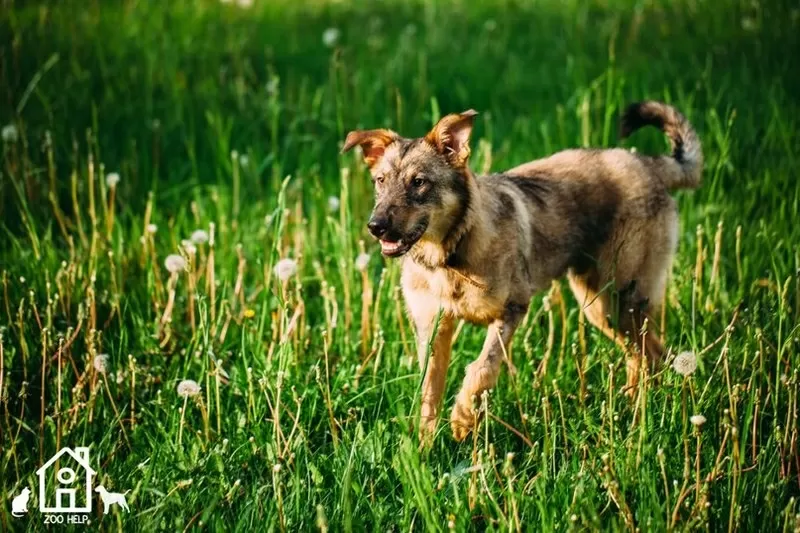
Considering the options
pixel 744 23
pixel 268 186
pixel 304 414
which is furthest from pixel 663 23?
pixel 304 414

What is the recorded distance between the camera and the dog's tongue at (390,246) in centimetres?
433

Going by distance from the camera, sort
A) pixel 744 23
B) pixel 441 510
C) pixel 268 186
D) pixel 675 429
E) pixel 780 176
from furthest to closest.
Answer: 1. pixel 744 23
2. pixel 268 186
3. pixel 780 176
4. pixel 675 429
5. pixel 441 510

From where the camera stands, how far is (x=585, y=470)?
3793 millimetres

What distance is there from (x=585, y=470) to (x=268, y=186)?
3.84m

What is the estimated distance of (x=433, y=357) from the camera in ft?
15.4

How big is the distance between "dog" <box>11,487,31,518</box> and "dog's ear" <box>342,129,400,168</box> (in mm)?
1921

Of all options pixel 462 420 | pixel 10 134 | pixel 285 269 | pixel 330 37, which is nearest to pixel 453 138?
pixel 285 269

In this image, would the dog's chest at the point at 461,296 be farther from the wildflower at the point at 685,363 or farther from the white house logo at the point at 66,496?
the white house logo at the point at 66,496

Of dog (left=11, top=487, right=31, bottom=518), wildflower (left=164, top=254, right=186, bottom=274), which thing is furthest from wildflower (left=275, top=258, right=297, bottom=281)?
dog (left=11, top=487, right=31, bottom=518)

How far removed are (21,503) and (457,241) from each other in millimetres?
2103

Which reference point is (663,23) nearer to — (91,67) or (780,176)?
(780,176)

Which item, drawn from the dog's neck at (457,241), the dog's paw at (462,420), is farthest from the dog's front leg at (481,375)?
the dog's neck at (457,241)

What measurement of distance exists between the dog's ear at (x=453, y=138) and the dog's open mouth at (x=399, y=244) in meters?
0.43

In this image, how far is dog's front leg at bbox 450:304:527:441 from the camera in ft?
14.2
